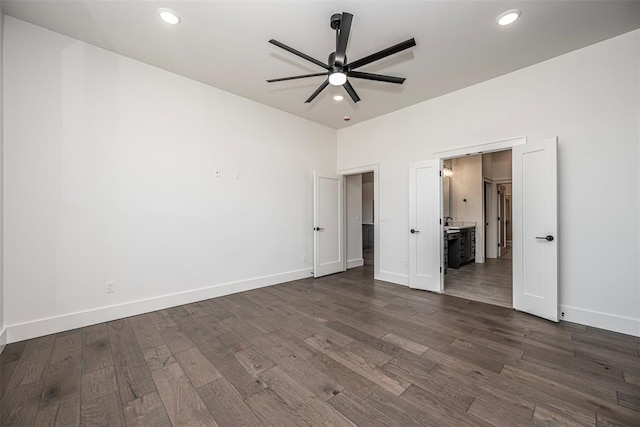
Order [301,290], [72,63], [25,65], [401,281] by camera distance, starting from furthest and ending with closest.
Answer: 1. [401,281]
2. [301,290]
3. [72,63]
4. [25,65]

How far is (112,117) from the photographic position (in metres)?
3.13

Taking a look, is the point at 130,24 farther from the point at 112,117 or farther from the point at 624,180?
the point at 624,180

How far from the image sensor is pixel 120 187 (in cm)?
318

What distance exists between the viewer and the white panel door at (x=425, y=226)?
4172mm

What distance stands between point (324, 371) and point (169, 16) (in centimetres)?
363

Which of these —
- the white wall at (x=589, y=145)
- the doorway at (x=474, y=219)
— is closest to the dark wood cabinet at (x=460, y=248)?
the doorway at (x=474, y=219)

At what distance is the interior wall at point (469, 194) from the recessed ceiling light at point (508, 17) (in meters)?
4.41

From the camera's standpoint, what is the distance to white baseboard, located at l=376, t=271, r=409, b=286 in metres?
4.67

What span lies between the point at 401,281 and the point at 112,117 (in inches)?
198

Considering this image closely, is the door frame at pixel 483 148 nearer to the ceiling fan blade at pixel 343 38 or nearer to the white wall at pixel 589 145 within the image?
the white wall at pixel 589 145

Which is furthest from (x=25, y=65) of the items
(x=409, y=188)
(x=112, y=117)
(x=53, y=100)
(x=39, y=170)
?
(x=409, y=188)

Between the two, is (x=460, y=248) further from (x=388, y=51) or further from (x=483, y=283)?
(x=388, y=51)

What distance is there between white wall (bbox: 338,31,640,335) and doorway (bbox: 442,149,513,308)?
184cm

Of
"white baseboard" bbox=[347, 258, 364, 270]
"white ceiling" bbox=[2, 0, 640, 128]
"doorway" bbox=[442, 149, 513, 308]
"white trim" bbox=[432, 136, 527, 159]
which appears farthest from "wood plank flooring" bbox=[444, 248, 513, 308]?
"white ceiling" bbox=[2, 0, 640, 128]
